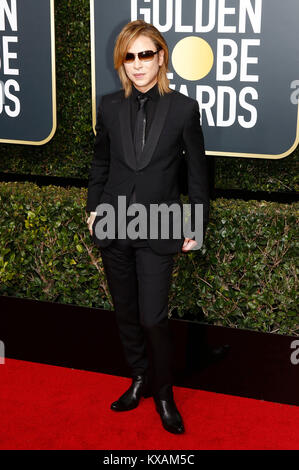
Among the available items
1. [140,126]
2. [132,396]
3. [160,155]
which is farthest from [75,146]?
[132,396]

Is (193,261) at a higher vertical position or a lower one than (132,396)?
higher

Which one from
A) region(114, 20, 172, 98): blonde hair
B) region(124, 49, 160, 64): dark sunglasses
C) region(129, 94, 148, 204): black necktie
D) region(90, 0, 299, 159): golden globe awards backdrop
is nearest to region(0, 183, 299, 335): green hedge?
region(90, 0, 299, 159): golden globe awards backdrop

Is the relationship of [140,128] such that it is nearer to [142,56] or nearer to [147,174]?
[147,174]

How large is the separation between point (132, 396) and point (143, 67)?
1.87 metres

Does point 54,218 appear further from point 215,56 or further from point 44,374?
point 215,56

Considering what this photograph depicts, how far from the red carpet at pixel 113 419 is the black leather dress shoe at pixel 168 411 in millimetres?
43

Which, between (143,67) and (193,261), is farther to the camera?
(193,261)

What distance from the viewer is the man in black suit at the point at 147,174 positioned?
315cm

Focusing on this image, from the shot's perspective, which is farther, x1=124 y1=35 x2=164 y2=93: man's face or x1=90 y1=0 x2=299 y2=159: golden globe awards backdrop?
x1=90 y1=0 x2=299 y2=159: golden globe awards backdrop

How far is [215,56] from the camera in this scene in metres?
3.86

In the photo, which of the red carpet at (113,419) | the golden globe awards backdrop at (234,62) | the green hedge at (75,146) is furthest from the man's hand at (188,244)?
the green hedge at (75,146)

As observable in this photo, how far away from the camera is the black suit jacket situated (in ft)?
10.3

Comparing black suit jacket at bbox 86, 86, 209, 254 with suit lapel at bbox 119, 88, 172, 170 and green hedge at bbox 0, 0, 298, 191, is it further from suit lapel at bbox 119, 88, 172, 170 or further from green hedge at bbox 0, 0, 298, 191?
green hedge at bbox 0, 0, 298, 191

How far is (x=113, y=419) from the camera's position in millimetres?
3535
